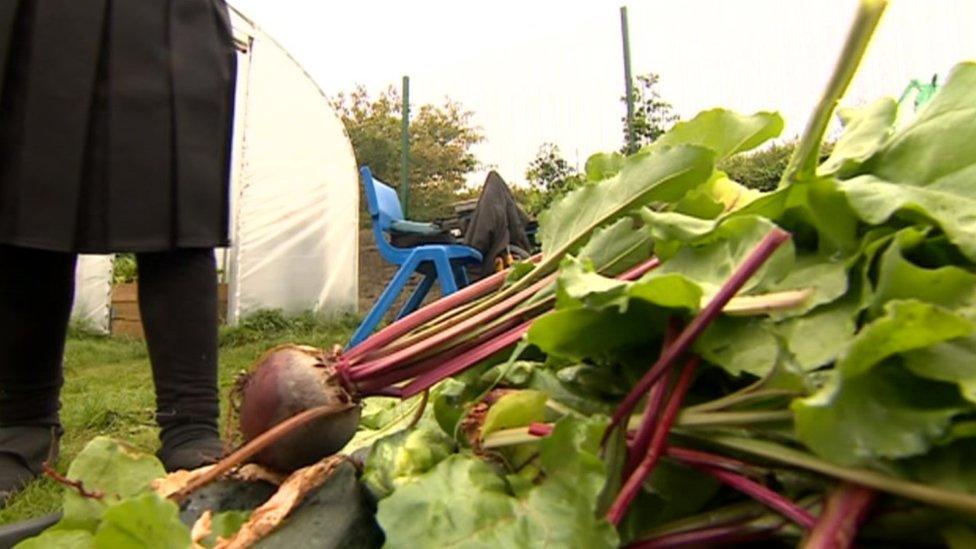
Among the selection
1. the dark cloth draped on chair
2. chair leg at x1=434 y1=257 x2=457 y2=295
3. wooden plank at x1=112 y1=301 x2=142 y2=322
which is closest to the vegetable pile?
chair leg at x1=434 y1=257 x2=457 y2=295

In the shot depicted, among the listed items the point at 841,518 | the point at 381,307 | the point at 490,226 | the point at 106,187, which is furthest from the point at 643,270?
the point at 490,226

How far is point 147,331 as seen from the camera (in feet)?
A: 3.89

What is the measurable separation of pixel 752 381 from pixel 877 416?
0.12 metres

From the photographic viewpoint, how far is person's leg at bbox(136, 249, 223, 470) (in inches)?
45.2

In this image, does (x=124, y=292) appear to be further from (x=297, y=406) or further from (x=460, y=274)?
(x=297, y=406)

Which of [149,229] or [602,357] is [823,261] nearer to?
[602,357]

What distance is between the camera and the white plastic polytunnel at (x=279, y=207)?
245 inches

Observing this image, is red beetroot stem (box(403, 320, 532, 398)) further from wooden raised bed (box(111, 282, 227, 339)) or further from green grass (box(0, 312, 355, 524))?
wooden raised bed (box(111, 282, 227, 339))

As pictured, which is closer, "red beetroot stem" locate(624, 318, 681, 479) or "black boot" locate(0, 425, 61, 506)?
"red beetroot stem" locate(624, 318, 681, 479)

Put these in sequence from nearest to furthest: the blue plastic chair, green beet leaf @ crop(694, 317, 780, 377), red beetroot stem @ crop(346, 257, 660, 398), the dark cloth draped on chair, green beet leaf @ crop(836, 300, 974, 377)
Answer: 1. green beet leaf @ crop(836, 300, 974, 377)
2. green beet leaf @ crop(694, 317, 780, 377)
3. red beetroot stem @ crop(346, 257, 660, 398)
4. the blue plastic chair
5. the dark cloth draped on chair

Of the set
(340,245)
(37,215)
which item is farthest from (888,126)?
(340,245)

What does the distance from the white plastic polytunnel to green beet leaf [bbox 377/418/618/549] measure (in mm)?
5656

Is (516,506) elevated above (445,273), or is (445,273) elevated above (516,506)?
(445,273)

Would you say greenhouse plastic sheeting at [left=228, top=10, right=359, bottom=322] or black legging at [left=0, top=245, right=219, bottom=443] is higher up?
greenhouse plastic sheeting at [left=228, top=10, right=359, bottom=322]
